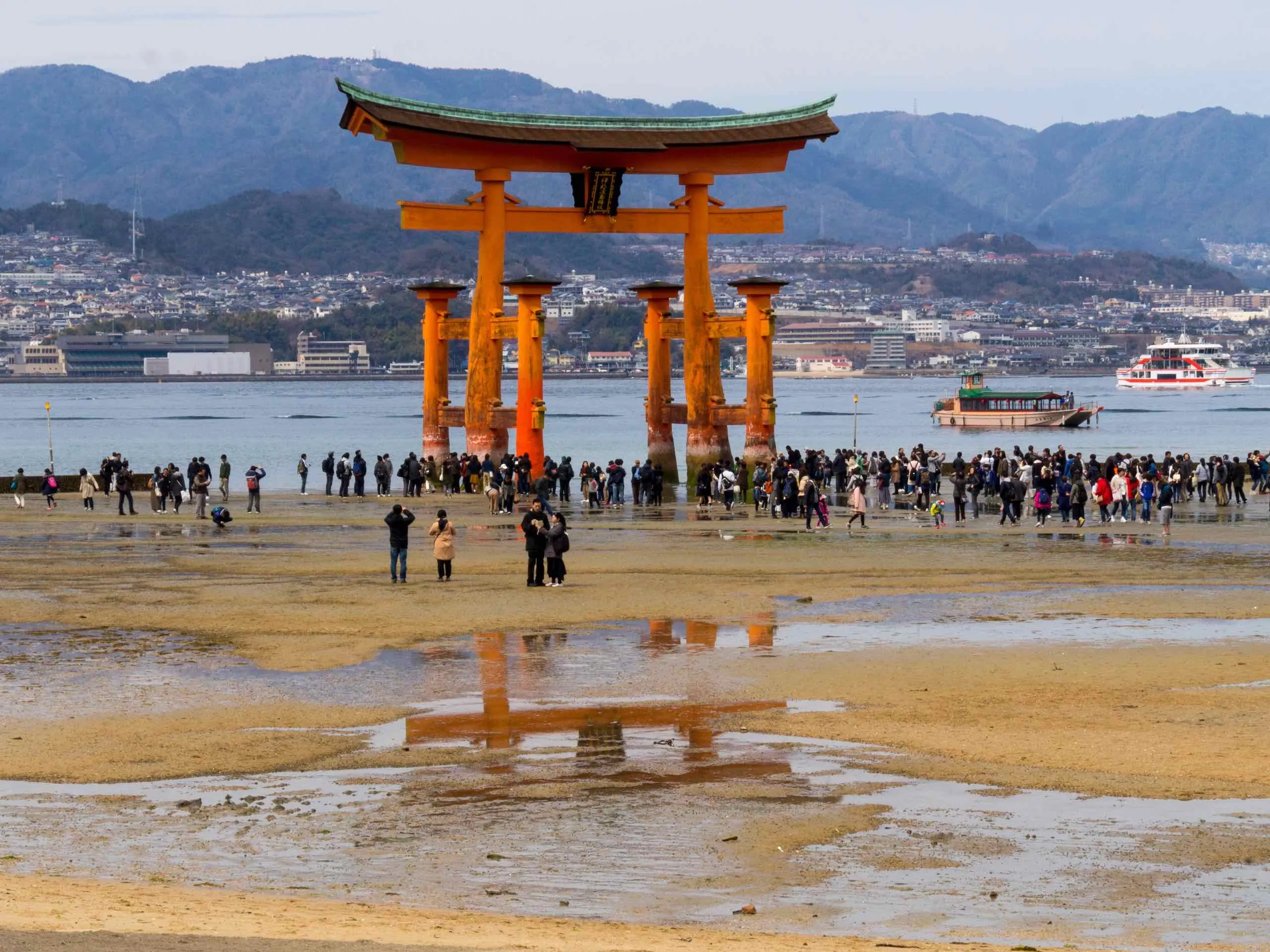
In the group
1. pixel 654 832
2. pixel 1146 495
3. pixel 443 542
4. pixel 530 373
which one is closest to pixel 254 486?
pixel 530 373

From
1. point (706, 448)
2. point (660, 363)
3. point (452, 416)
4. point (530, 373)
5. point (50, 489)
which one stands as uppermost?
point (660, 363)

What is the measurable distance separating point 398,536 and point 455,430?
264 feet

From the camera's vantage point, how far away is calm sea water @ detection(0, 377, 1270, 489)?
87.6 m

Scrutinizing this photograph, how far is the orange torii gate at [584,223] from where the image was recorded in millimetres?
Result: 46375

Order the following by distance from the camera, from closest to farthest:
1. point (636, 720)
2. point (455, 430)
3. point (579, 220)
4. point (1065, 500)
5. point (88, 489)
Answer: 1. point (636, 720)
2. point (1065, 500)
3. point (88, 489)
4. point (579, 220)
5. point (455, 430)

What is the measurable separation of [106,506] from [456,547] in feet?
47.3

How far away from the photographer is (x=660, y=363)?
51781mm

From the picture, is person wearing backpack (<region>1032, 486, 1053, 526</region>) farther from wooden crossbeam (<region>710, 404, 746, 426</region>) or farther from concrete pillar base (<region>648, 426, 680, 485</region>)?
concrete pillar base (<region>648, 426, 680, 485</region>)

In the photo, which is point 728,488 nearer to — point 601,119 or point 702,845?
point 601,119

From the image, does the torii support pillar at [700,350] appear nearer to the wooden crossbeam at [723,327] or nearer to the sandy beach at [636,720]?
the wooden crossbeam at [723,327]

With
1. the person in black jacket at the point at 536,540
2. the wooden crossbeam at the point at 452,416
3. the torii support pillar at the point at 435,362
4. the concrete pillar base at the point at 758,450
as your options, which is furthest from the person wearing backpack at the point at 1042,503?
the torii support pillar at the point at 435,362

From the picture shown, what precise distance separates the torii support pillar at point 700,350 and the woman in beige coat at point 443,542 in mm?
22998

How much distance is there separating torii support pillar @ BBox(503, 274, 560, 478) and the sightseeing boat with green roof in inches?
2417

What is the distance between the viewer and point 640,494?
4497 centimetres
